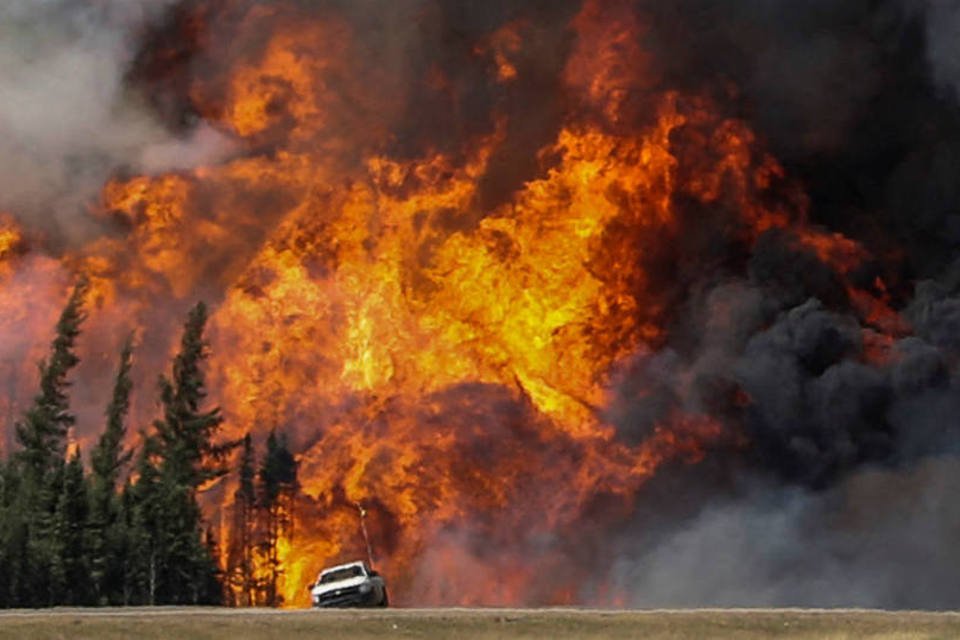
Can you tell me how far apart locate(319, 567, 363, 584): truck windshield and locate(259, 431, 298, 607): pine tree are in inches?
1420

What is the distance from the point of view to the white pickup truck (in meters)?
56.3

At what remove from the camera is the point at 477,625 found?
44.9 m

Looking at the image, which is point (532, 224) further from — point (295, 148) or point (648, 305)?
point (295, 148)

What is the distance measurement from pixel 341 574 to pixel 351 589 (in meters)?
1.74

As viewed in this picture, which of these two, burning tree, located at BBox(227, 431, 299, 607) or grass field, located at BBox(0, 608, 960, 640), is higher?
burning tree, located at BBox(227, 431, 299, 607)

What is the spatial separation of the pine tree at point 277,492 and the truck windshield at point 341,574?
118ft

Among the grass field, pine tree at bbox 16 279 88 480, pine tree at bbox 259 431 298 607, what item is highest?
pine tree at bbox 16 279 88 480

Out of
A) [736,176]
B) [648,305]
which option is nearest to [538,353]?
[648,305]

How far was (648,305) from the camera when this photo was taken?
94.4 meters

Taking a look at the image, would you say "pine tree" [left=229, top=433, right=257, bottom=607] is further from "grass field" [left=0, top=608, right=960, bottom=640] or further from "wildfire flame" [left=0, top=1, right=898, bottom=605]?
"grass field" [left=0, top=608, right=960, bottom=640]

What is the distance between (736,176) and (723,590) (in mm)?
31542

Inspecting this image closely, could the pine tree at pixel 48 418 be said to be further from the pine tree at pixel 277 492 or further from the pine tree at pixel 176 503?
the pine tree at pixel 277 492

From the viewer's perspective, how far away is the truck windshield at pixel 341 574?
5778cm

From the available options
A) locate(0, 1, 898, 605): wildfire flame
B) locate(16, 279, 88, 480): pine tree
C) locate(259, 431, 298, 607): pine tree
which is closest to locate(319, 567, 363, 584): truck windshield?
locate(0, 1, 898, 605): wildfire flame
